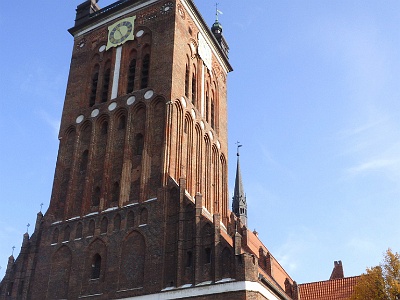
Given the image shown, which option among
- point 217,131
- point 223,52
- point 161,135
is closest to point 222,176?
point 217,131

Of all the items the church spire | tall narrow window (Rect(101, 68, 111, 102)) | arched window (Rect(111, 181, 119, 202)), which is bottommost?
arched window (Rect(111, 181, 119, 202))

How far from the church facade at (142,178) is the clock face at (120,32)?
0.23 feet

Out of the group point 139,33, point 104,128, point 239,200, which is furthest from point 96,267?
point 239,200

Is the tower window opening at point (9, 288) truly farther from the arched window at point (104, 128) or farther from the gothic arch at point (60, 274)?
the arched window at point (104, 128)

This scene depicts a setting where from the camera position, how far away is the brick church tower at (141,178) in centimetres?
2030

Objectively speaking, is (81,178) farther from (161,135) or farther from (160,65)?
(160,65)

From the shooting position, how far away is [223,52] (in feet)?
109

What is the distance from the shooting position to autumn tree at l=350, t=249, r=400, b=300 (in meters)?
21.0

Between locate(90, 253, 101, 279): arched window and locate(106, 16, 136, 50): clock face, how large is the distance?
11.8 m

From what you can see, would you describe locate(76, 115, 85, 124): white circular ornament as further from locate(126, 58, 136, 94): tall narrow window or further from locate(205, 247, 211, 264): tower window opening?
locate(205, 247, 211, 264): tower window opening

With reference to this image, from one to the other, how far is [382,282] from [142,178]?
35.2 ft

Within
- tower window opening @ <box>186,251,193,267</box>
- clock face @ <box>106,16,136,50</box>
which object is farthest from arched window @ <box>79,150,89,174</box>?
tower window opening @ <box>186,251,193,267</box>

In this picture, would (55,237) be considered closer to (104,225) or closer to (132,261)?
(104,225)

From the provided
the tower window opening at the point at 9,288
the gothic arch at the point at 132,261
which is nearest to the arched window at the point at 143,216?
the gothic arch at the point at 132,261
